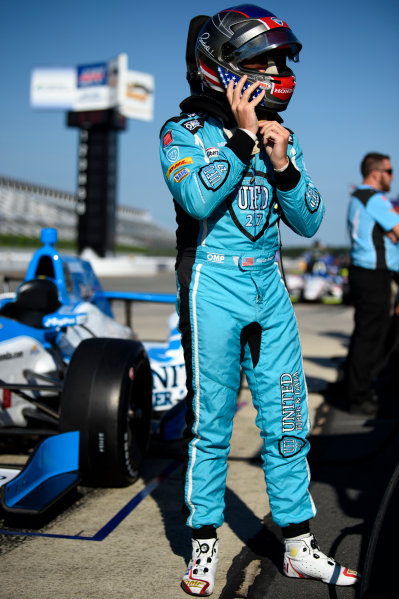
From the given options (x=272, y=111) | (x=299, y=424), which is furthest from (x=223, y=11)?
(x=299, y=424)

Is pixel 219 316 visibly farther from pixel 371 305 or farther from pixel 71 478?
pixel 371 305

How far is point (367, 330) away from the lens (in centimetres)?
509

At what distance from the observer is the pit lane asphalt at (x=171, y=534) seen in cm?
228

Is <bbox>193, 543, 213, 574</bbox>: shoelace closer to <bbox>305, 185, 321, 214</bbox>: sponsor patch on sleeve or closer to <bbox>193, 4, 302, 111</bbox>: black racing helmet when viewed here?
<bbox>305, 185, 321, 214</bbox>: sponsor patch on sleeve

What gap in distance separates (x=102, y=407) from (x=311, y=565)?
118cm

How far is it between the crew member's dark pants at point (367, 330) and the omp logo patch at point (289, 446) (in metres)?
2.85

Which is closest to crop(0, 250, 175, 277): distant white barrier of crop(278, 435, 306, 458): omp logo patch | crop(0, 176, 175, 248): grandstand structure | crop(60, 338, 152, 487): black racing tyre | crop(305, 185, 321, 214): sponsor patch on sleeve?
crop(60, 338, 152, 487): black racing tyre

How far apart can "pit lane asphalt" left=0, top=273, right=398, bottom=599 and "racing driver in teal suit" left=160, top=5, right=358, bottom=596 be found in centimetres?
16

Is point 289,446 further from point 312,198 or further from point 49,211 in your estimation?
point 49,211

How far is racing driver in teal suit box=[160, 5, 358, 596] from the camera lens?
2.25 meters

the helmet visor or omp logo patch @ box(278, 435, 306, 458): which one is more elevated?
the helmet visor

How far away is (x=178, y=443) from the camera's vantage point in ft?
13.7

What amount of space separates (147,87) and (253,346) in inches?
1791

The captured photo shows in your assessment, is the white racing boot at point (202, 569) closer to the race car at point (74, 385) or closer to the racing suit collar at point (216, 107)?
the race car at point (74, 385)
